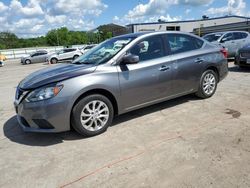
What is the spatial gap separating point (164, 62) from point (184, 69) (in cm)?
58

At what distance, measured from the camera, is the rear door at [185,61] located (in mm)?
4918

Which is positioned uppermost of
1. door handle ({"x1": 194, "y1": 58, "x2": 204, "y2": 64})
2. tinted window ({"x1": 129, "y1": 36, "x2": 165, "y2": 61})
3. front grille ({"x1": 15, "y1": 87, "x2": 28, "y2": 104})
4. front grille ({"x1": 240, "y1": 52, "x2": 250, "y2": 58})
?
tinted window ({"x1": 129, "y1": 36, "x2": 165, "y2": 61})

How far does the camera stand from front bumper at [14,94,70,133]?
11.9ft

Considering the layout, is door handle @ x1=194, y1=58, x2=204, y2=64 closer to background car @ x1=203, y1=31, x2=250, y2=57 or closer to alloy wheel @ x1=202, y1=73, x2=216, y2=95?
Result: alloy wheel @ x1=202, y1=73, x2=216, y2=95

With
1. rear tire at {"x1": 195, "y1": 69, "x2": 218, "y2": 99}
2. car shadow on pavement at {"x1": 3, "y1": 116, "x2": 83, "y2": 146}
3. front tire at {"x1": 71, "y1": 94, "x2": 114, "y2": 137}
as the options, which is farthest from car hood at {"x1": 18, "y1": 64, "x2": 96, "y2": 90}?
rear tire at {"x1": 195, "y1": 69, "x2": 218, "y2": 99}

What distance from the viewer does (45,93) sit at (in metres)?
3.67

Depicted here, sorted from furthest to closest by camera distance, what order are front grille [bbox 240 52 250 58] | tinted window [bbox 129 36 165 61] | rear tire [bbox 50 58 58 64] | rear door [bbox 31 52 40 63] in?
rear door [bbox 31 52 40 63] → rear tire [bbox 50 58 58 64] → front grille [bbox 240 52 250 58] → tinted window [bbox 129 36 165 61]

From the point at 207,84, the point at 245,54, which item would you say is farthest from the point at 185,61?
the point at 245,54

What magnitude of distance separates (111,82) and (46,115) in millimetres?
1162

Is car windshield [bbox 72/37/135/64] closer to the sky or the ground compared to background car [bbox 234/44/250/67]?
closer to the sky

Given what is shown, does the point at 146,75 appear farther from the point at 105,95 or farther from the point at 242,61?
the point at 242,61

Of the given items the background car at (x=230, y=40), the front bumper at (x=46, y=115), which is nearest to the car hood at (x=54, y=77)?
the front bumper at (x=46, y=115)

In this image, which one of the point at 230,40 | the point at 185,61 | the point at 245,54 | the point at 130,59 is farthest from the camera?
the point at 230,40

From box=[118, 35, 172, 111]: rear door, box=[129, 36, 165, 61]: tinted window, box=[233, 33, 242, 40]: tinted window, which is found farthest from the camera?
box=[233, 33, 242, 40]: tinted window
